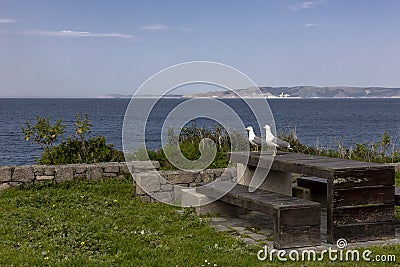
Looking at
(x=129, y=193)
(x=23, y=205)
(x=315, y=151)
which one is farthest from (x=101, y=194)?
(x=315, y=151)

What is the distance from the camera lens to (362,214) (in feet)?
21.7

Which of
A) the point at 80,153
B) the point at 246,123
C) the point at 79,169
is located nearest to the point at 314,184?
the point at 79,169

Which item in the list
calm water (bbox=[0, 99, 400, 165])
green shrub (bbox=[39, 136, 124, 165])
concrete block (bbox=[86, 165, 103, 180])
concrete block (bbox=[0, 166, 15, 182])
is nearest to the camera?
concrete block (bbox=[0, 166, 15, 182])

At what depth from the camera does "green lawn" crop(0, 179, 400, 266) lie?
228 inches

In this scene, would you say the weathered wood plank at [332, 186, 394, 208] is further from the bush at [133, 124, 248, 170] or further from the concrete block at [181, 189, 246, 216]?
the bush at [133, 124, 248, 170]

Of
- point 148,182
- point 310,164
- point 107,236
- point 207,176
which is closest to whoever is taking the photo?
point 107,236

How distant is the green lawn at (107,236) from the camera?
5793 mm

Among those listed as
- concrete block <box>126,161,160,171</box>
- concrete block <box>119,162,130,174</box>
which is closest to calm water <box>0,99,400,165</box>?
concrete block <box>126,161,160,171</box>

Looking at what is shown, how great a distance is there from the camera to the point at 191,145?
12633 millimetres

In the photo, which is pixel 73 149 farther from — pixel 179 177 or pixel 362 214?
pixel 362 214

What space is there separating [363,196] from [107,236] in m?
2.91

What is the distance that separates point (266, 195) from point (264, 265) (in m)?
1.59

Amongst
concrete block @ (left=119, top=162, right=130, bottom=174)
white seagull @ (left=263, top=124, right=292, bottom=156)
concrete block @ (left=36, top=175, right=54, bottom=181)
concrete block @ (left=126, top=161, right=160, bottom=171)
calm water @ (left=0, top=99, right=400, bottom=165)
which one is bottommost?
calm water @ (left=0, top=99, right=400, bottom=165)

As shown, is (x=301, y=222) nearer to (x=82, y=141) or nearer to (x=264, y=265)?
(x=264, y=265)
